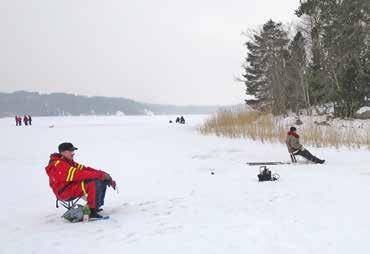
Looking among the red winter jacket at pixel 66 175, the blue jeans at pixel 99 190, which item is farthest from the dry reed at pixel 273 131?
the red winter jacket at pixel 66 175

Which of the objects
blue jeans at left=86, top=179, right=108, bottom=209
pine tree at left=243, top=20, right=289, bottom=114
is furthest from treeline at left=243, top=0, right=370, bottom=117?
blue jeans at left=86, top=179, right=108, bottom=209

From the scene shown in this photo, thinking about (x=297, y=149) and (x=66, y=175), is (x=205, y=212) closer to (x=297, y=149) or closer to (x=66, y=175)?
(x=66, y=175)

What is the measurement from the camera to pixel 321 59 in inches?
1180

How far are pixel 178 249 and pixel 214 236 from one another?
0.61m

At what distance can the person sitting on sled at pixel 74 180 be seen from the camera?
21.7 ft

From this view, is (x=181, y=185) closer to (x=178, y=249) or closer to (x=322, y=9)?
(x=178, y=249)

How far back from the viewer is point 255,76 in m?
40.6

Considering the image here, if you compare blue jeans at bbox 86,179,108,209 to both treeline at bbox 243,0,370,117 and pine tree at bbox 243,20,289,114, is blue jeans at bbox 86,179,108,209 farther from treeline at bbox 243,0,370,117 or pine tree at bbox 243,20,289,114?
pine tree at bbox 243,20,289,114

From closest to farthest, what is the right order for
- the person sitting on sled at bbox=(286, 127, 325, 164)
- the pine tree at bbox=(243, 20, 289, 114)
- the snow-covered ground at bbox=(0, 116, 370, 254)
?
the snow-covered ground at bbox=(0, 116, 370, 254)
the person sitting on sled at bbox=(286, 127, 325, 164)
the pine tree at bbox=(243, 20, 289, 114)

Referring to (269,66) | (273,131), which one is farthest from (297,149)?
(269,66)

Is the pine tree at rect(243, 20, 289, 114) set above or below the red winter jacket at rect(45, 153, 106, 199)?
above

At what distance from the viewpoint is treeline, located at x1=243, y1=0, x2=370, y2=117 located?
2712cm

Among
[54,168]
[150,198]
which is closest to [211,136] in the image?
[150,198]

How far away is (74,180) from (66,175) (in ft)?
0.44
